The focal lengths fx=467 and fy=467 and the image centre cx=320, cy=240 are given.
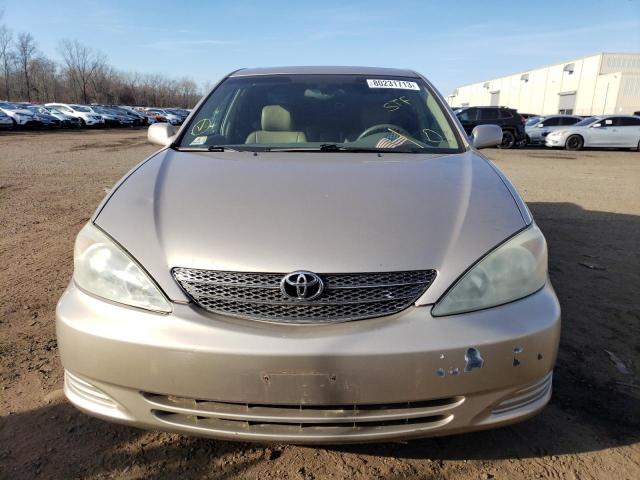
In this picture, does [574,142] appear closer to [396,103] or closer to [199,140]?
[396,103]

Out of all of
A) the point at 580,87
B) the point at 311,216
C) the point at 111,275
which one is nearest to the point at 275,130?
the point at 311,216

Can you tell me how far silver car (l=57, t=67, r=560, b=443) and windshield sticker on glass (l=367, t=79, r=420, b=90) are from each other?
4.67 ft

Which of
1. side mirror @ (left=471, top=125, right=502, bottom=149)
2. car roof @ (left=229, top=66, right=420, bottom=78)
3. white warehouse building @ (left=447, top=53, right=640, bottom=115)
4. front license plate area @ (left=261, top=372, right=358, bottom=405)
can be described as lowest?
front license plate area @ (left=261, top=372, right=358, bottom=405)

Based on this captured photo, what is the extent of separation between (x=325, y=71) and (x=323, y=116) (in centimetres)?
54

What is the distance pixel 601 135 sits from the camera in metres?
18.9

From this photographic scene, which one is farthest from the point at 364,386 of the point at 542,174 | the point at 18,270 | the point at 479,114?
the point at 479,114

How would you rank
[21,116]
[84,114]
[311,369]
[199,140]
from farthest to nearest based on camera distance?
[84,114] < [21,116] < [199,140] < [311,369]

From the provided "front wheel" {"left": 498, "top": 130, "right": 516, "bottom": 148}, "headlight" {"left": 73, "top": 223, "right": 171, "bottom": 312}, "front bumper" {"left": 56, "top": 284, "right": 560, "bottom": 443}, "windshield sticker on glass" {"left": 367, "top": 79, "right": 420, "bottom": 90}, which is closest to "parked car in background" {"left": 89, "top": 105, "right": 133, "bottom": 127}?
"front wheel" {"left": 498, "top": 130, "right": 516, "bottom": 148}

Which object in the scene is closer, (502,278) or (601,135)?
(502,278)

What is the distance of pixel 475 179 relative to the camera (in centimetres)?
215

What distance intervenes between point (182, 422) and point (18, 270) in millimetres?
2982

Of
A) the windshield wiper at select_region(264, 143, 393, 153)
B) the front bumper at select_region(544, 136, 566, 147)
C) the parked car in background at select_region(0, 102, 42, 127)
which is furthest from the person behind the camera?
the parked car in background at select_region(0, 102, 42, 127)

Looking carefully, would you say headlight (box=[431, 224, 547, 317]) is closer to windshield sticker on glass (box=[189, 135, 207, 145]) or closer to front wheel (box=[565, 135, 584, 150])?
windshield sticker on glass (box=[189, 135, 207, 145])

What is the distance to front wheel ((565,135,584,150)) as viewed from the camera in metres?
18.9
